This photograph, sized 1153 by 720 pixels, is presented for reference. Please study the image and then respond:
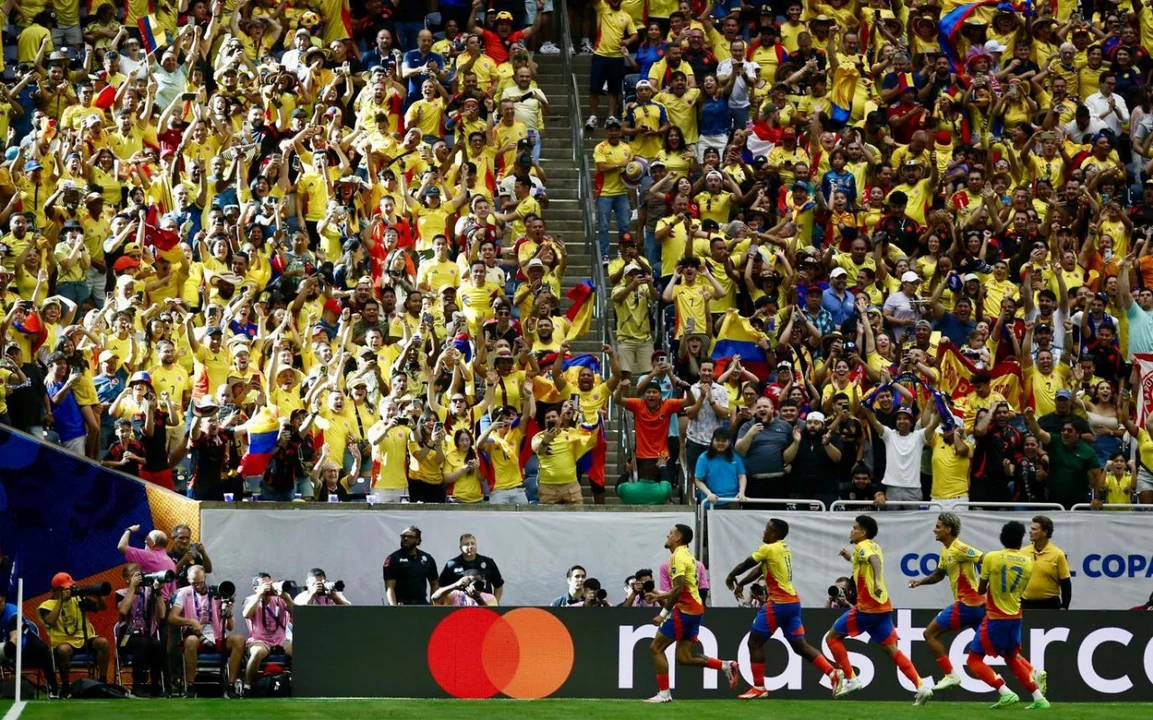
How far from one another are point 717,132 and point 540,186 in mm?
2990

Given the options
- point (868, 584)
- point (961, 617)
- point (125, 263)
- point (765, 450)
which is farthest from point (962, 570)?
point (125, 263)

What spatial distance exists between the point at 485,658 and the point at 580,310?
641cm

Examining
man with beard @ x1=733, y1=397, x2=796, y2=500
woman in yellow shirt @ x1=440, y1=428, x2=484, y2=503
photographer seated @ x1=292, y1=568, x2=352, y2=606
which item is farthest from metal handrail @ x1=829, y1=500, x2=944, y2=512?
photographer seated @ x1=292, y1=568, x2=352, y2=606

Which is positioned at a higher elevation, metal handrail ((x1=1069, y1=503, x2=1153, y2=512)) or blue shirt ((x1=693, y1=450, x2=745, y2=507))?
blue shirt ((x1=693, y1=450, x2=745, y2=507))

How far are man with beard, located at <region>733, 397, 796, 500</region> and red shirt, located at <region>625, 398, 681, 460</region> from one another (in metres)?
0.92

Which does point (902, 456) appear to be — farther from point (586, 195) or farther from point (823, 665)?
point (586, 195)

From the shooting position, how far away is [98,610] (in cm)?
2145

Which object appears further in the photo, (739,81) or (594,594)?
(739,81)

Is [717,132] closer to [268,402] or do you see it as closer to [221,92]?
[221,92]

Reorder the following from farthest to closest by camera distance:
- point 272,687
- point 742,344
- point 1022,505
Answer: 1. point 742,344
2. point 1022,505
3. point 272,687

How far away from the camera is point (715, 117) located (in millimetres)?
29266

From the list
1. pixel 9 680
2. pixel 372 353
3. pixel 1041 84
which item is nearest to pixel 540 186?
pixel 372 353

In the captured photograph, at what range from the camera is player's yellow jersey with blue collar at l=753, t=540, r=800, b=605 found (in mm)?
20031

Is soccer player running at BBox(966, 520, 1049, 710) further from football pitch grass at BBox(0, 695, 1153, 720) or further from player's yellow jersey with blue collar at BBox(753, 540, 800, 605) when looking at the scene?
player's yellow jersey with blue collar at BBox(753, 540, 800, 605)
